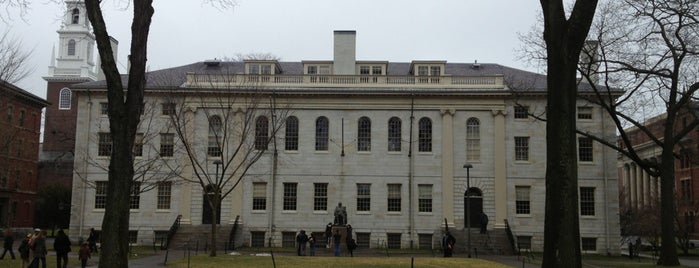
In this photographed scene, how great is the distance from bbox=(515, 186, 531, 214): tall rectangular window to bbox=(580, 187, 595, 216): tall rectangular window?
3.43 m

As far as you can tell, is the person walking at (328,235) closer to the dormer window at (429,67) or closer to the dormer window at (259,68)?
the dormer window at (259,68)

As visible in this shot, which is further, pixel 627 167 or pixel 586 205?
pixel 627 167

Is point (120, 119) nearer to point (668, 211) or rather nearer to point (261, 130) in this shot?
point (668, 211)

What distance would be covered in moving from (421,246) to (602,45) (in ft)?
60.2

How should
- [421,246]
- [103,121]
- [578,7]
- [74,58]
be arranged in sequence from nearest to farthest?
[578,7] < [421,246] < [103,121] < [74,58]

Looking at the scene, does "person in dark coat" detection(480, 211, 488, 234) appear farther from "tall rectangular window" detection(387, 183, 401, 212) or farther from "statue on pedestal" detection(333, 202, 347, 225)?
"statue on pedestal" detection(333, 202, 347, 225)

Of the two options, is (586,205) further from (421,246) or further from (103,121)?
(103,121)

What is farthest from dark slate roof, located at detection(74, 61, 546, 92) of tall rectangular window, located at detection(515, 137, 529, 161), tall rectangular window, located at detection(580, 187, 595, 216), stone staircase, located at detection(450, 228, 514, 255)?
stone staircase, located at detection(450, 228, 514, 255)

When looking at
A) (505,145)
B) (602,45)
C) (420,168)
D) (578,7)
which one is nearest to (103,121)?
(420,168)

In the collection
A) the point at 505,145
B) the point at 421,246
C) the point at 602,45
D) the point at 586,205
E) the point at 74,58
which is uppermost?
the point at 74,58

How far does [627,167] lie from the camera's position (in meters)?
95.6

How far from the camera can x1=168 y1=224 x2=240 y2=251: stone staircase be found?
40938mm

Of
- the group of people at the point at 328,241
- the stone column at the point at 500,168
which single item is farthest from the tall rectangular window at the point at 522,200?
the group of people at the point at 328,241

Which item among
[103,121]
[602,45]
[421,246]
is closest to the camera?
[602,45]
